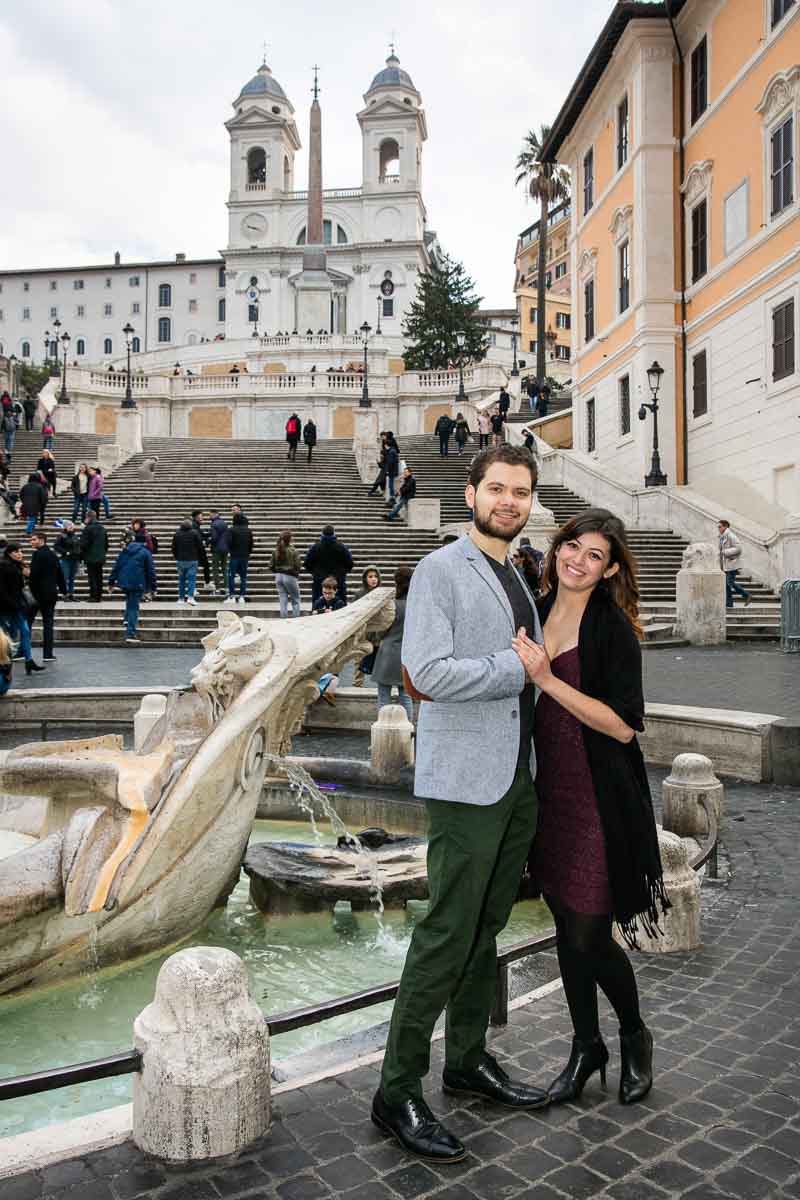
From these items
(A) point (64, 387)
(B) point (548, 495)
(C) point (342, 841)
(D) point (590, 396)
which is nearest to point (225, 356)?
(A) point (64, 387)

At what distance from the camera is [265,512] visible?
82.4 feet

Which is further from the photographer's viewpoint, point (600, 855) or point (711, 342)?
point (711, 342)

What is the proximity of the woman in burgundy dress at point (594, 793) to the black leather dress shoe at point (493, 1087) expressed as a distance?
0.29ft

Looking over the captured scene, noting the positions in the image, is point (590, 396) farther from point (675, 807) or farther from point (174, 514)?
point (675, 807)

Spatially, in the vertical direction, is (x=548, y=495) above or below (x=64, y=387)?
below

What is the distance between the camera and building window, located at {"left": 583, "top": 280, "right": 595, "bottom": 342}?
31328 millimetres

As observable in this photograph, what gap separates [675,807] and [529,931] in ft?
4.23

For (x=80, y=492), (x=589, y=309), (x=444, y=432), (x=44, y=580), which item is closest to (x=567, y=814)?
(x=44, y=580)

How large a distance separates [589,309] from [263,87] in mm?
66882

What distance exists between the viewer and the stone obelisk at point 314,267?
6494cm

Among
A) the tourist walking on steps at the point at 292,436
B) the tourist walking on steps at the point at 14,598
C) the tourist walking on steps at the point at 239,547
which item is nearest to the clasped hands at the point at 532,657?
the tourist walking on steps at the point at 14,598

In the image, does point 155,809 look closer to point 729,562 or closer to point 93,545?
point 93,545

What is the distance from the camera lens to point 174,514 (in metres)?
25.2

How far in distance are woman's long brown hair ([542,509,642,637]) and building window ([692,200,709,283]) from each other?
2407cm
